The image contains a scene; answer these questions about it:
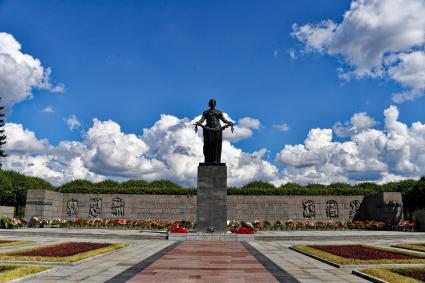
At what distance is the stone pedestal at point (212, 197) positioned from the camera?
1825 cm

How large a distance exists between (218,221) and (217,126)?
4826mm

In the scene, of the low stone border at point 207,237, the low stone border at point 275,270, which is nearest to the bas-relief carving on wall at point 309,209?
the low stone border at point 207,237

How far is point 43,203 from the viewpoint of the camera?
26.8m

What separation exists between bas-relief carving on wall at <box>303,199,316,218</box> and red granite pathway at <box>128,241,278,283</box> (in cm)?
1908

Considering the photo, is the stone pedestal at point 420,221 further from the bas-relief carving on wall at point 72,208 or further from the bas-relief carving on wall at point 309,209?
the bas-relief carving on wall at point 72,208

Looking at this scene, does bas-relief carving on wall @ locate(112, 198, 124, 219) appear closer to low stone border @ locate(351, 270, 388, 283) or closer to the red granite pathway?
the red granite pathway

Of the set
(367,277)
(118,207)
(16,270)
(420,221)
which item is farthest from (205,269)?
(118,207)

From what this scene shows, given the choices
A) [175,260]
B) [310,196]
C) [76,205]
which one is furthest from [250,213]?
[175,260]

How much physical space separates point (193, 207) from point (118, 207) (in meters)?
6.16

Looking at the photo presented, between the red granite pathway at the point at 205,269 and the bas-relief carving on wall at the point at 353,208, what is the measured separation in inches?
816

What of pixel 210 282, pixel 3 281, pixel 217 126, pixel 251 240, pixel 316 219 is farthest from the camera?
pixel 316 219

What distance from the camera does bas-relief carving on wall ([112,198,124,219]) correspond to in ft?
98.7

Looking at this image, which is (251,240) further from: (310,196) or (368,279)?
Result: (310,196)

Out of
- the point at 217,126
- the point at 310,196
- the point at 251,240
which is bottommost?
the point at 251,240
